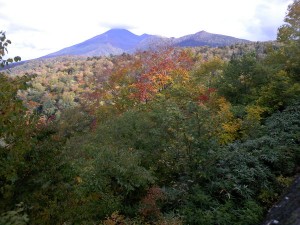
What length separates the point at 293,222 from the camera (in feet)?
23.0

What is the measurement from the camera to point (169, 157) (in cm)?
1084

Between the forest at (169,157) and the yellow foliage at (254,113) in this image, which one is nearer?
the forest at (169,157)

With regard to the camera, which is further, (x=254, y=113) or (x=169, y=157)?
A: (x=254, y=113)

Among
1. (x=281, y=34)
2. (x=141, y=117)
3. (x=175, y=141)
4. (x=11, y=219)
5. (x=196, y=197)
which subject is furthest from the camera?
(x=281, y=34)

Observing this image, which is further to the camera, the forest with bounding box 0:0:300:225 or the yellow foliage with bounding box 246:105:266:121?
the yellow foliage with bounding box 246:105:266:121

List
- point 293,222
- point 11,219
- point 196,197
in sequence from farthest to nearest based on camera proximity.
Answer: point 196,197 < point 293,222 < point 11,219

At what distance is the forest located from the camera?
5145 mm

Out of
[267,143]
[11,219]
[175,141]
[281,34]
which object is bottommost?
[267,143]

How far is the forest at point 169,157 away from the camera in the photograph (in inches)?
203

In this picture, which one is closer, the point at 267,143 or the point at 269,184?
the point at 269,184

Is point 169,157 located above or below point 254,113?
below

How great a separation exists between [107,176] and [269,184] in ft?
17.7

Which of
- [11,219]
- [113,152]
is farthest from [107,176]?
[11,219]

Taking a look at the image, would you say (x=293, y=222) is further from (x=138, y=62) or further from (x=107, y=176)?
(x=138, y=62)
